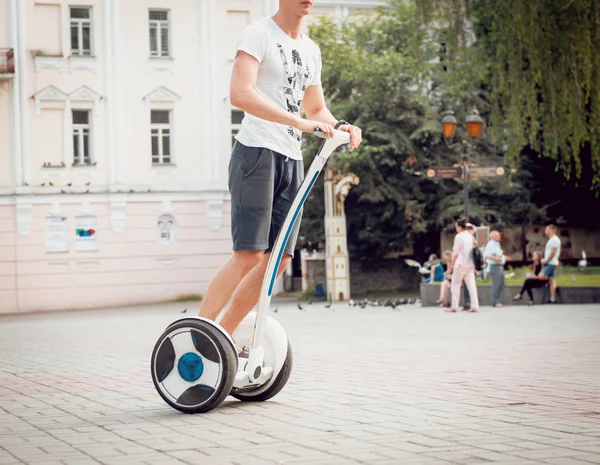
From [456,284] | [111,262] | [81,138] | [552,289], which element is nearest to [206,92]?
[81,138]

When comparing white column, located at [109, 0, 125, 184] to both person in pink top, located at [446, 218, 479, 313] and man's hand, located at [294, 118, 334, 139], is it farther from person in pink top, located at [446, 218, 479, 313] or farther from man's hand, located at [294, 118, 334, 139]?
man's hand, located at [294, 118, 334, 139]

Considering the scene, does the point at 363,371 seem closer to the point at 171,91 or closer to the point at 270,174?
the point at 270,174

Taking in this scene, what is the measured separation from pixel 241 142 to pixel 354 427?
1714mm

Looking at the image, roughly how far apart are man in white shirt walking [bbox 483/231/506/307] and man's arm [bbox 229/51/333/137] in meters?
19.6

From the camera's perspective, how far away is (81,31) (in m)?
40.8

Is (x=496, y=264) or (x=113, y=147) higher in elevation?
(x=113, y=147)

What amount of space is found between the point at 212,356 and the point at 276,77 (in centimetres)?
155

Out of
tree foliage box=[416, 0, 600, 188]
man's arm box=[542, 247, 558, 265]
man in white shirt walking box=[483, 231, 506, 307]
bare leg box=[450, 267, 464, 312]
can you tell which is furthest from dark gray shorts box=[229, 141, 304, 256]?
man in white shirt walking box=[483, 231, 506, 307]

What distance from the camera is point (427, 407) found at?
21.5ft

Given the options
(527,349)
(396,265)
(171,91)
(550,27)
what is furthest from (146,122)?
(527,349)

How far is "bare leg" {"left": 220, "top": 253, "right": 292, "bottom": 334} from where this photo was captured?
6691mm

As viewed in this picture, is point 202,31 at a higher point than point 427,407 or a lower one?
higher

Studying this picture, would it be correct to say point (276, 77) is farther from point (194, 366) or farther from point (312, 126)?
point (194, 366)

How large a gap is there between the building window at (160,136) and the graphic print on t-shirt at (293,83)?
34943 mm
